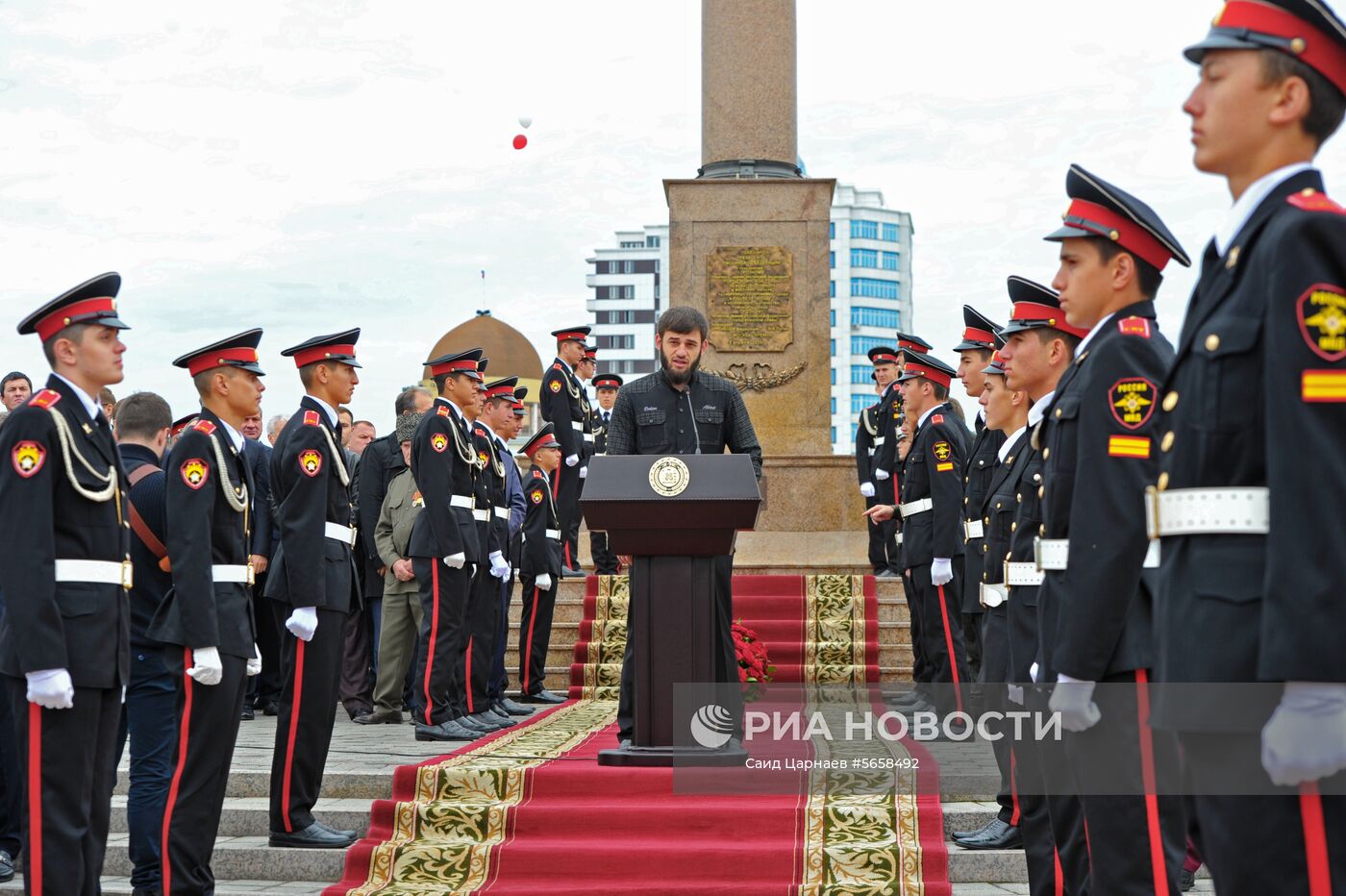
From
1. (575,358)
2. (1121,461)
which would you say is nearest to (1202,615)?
(1121,461)

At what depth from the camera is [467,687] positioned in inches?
379

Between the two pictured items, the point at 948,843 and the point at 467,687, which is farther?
the point at 467,687

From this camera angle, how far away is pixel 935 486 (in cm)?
952

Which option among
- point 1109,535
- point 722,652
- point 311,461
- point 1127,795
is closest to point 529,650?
point 722,652

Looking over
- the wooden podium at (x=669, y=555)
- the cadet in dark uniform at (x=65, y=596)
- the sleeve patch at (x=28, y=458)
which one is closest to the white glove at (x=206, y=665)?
the cadet in dark uniform at (x=65, y=596)

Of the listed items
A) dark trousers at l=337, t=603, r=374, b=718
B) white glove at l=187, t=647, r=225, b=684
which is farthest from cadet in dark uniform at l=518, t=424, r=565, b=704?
white glove at l=187, t=647, r=225, b=684

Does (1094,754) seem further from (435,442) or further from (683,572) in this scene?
(435,442)

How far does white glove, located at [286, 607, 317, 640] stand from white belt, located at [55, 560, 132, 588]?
5.19ft

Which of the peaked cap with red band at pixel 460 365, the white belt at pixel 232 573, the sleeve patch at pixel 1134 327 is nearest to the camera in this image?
the sleeve patch at pixel 1134 327

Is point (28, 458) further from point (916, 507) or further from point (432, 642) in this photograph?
point (916, 507)

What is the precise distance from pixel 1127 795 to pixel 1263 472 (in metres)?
1.50

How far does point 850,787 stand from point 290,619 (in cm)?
284

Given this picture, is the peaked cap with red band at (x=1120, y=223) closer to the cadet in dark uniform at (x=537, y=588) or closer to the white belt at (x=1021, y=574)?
the white belt at (x=1021, y=574)

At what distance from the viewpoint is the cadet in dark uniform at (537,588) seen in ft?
37.0
